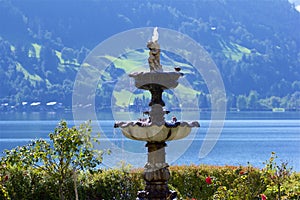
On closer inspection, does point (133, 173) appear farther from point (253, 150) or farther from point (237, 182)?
point (253, 150)

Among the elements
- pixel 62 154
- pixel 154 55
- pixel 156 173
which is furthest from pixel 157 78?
pixel 62 154

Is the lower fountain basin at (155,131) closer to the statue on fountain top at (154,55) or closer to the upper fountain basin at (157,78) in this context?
the upper fountain basin at (157,78)

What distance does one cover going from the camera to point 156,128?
10867mm

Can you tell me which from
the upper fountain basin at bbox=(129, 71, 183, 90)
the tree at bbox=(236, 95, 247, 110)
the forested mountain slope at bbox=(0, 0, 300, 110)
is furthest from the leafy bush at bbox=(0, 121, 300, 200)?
the tree at bbox=(236, 95, 247, 110)

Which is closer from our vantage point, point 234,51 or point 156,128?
point 156,128

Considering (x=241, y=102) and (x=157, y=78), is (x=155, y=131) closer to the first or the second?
(x=157, y=78)

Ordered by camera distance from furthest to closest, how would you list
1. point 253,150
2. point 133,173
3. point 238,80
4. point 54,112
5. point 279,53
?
point 279,53, point 238,80, point 54,112, point 253,150, point 133,173

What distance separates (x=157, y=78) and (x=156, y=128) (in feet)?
2.65

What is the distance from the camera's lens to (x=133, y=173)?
634 inches

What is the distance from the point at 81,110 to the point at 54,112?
13484 cm

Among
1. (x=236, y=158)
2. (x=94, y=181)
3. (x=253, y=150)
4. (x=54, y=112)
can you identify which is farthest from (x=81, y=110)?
(x=54, y=112)

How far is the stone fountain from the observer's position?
10914 mm

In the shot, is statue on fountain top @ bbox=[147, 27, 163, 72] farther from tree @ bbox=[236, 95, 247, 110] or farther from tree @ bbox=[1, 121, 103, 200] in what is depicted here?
tree @ bbox=[236, 95, 247, 110]

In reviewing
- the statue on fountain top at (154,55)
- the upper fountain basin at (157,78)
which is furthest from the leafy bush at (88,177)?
the statue on fountain top at (154,55)
